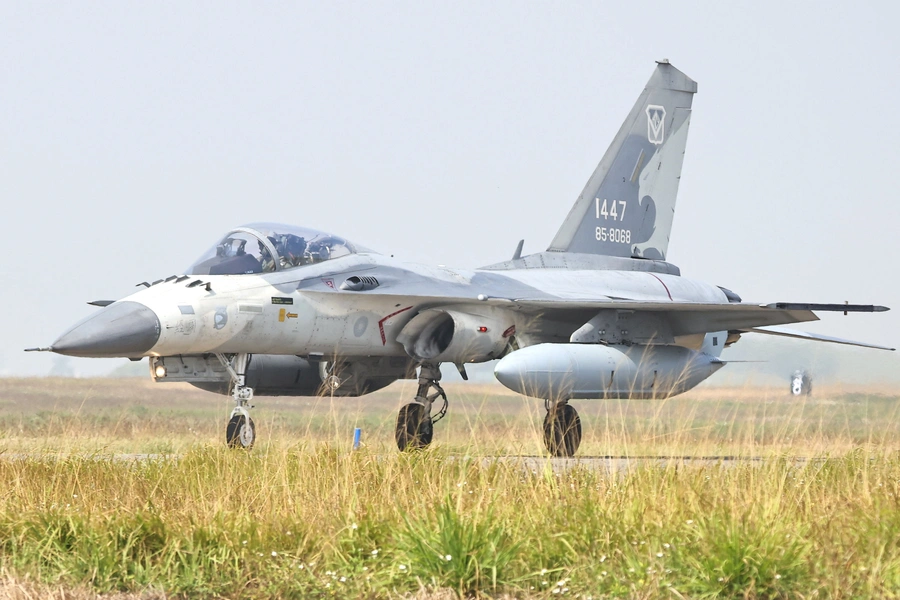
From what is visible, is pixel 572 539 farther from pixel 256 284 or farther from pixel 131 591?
pixel 256 284

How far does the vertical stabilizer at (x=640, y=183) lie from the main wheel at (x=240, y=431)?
5.47 m

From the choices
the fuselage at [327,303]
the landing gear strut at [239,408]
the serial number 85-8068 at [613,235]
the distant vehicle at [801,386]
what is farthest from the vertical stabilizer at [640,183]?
the distant vehicle at [801,386]

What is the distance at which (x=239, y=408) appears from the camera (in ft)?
35.2

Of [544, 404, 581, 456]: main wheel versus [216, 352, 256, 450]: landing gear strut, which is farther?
[544, 404, 581, 456]: main wheel

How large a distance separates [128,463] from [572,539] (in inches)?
156

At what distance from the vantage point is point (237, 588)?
4.78m

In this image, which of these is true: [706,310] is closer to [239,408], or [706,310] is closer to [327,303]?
[327,303]

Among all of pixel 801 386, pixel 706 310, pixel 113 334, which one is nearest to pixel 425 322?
pixel 706 310

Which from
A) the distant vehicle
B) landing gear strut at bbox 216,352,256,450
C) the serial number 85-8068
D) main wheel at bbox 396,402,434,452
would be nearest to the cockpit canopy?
landing gear strut at bbox 216,352,256,450

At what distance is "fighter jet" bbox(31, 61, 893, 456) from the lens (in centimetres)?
1047

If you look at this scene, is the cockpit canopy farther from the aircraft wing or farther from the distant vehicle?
the distant vehicle

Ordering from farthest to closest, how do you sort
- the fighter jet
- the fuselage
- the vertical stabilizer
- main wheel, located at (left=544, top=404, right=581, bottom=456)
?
1. the vertical stabilizer
2. main wheel, located at (left=544, top=404, right=581, bottom=456)
3. the fighter jet
4. the fuselage

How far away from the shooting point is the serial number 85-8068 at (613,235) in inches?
586

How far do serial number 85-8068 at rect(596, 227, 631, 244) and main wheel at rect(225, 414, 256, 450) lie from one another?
6.02 m
